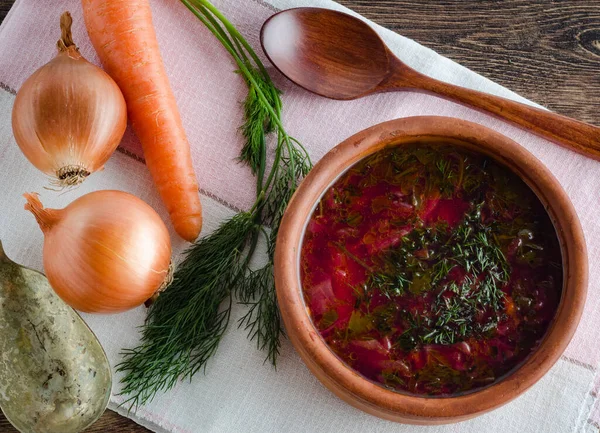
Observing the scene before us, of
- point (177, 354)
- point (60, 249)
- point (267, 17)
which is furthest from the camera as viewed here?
point (267, 17)

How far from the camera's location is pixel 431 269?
1.32 metres

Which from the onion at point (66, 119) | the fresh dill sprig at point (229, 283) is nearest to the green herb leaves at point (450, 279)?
the fresh dill sprig at point (229, 283)

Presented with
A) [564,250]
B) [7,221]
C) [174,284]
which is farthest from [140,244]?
[564,250]

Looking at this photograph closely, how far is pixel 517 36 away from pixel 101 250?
111 cm

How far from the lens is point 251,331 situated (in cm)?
153

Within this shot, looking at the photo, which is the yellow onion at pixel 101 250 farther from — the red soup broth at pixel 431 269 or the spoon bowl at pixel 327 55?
the spoon bowl at pixel 327 55

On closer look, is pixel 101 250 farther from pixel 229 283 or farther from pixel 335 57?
pixel 335 57

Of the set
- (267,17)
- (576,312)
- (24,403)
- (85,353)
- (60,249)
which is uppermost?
(267,17)

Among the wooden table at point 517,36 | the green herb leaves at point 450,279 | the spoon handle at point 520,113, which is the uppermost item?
the wooden table at point 517,36

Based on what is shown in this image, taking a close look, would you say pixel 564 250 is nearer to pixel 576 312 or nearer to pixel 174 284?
pixel 576 312

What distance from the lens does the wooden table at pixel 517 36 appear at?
5.60 ft

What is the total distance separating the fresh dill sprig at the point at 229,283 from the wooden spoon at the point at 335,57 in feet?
0.24

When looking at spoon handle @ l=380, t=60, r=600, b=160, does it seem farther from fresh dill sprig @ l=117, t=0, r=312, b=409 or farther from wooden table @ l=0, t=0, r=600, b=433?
fresh dill sprig @ l=117, t=0, r=312, b=409

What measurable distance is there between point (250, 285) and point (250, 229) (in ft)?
0.41
